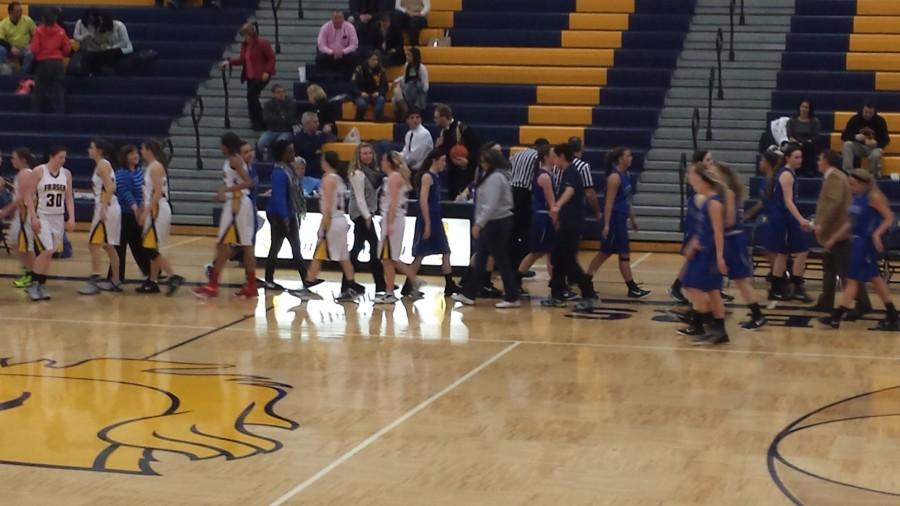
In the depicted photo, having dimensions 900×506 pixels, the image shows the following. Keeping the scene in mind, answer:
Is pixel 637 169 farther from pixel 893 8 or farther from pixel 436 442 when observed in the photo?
pixel 436 442

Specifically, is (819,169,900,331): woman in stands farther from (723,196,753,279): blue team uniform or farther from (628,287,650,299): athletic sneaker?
(628,287,650,299): athletic sneaker

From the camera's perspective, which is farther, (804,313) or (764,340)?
(804,313)

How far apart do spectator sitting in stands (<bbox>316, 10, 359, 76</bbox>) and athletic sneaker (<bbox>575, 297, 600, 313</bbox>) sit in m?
9.20

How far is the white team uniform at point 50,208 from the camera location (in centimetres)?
1427

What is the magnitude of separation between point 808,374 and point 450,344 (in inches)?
117

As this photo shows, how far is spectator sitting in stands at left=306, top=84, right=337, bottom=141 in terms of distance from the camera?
20.9 metres

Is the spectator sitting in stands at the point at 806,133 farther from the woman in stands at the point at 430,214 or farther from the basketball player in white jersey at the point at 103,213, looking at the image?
the basketball player in white jersey at the point at 103,213

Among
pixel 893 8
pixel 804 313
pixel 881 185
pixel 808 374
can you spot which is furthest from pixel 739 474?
pixel 893 8

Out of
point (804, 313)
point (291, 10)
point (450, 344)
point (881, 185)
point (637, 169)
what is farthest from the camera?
point (291, 10)

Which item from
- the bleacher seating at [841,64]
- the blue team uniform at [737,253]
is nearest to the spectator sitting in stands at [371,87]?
the bleacher seating at [841,64]

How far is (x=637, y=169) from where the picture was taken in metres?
20.6

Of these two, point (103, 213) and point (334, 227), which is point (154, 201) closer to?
point (103, 213)

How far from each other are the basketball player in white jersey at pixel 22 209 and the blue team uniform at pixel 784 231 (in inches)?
292

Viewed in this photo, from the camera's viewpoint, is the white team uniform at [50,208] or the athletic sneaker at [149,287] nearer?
the white team uniform at [50,208]
